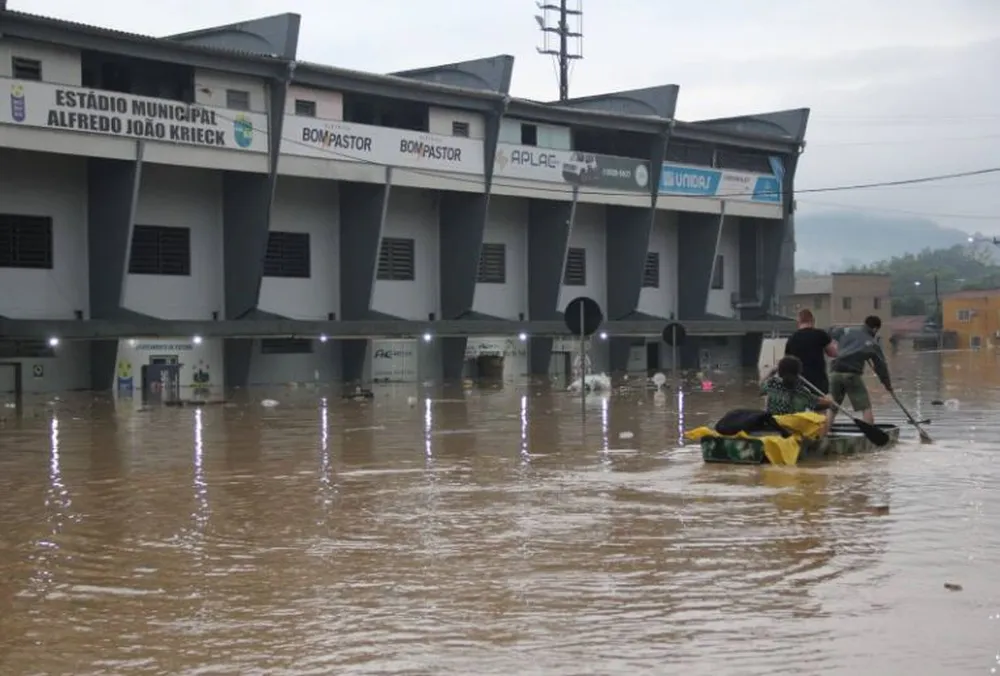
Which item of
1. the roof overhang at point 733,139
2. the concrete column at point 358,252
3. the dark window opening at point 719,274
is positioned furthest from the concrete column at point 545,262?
the dark window opening at point 719,274

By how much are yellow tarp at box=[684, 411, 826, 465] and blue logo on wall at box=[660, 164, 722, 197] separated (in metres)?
39.5

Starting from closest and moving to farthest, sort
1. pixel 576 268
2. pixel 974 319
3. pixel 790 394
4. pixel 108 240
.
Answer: pixel 790 394, pixel 108 240, pixel 576 268, pixel 974 319

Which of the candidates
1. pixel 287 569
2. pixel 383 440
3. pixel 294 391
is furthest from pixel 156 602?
pixel 294 391

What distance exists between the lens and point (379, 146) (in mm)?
42500

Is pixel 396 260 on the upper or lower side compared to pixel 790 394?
upper

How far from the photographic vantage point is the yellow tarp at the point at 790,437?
44.8ft

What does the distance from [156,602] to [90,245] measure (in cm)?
3278

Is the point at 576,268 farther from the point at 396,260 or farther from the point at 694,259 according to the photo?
the point at 396,260

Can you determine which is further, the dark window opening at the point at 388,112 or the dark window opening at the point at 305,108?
the dark window opening at the point at 388,112

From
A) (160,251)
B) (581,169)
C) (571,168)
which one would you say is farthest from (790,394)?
(581,169)

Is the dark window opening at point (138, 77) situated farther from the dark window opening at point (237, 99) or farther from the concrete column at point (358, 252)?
the concrete column at point (358, 252)

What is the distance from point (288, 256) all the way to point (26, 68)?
37.7 feet

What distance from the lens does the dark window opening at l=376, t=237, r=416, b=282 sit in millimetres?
46406

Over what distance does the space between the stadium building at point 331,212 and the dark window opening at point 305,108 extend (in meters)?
0.10
